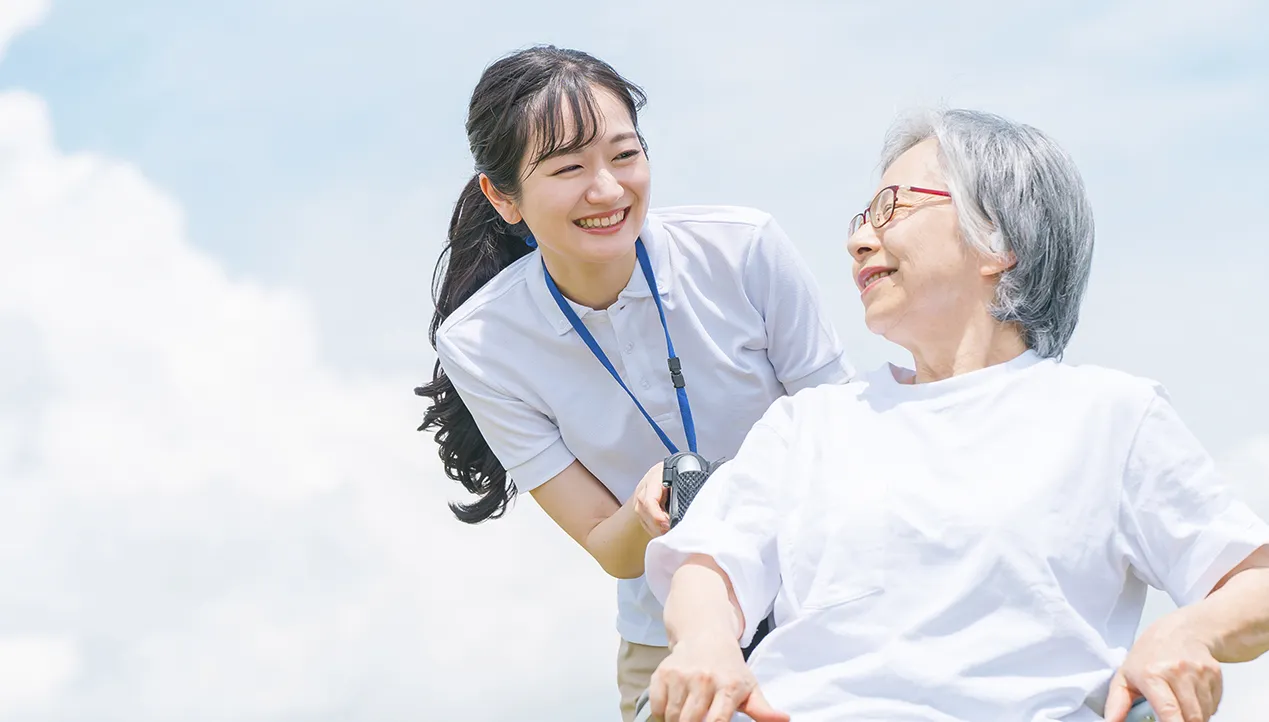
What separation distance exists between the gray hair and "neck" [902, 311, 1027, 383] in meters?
0.02

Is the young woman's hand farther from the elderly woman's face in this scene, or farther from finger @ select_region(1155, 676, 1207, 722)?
finger @ select_region(1155, 676, 1207, 722)

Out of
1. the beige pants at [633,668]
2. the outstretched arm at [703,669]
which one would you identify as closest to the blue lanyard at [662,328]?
the beige pants at [633,668]

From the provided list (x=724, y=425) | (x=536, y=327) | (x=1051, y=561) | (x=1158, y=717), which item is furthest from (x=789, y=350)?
(x=1158, y=717)

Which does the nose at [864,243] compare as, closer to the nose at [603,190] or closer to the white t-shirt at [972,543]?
the white t-shirt at [972,543]

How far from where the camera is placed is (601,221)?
2977mm

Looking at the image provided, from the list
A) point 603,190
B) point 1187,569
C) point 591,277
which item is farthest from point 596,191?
point 1187,569

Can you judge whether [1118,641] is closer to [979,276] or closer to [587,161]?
[979,276]

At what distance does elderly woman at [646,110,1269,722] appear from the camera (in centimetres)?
208

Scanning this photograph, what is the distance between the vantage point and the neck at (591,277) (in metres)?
3.07

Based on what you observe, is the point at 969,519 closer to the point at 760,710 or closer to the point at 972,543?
the point at 972,543

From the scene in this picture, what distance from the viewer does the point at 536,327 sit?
3135mm

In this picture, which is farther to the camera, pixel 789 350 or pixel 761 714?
pixel 789 350

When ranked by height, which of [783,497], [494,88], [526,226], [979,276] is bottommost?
[783,497]

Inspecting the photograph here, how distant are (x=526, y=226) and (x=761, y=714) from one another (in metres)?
1.57
